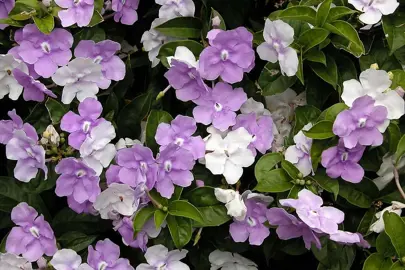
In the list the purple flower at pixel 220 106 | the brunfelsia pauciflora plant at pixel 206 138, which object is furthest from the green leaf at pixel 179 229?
the purple flower at pixel 220 106

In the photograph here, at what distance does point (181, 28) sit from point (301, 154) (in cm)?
43

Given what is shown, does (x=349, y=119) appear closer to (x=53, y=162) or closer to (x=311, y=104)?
(x=311, y=104)

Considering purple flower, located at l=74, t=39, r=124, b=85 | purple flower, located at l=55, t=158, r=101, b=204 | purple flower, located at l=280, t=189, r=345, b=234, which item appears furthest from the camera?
purple flower, located at l=74, t=39, r=124, b=85

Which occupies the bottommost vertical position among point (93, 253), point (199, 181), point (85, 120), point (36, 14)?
point (93, 253)

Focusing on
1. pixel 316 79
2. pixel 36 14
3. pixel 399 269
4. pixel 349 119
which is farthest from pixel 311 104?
pixel 36 14

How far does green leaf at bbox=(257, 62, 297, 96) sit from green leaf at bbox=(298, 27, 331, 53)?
8 centimetres

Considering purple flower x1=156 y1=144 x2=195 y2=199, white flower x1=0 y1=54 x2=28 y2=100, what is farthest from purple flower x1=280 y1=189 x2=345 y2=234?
white flower x1=0 y1=54 x2=28 y2=100

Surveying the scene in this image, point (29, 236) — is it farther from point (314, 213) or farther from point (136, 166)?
point (314, 213)

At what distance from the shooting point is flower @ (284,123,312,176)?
4.54ft

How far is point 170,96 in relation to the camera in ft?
5.20

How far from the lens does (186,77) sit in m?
1.44

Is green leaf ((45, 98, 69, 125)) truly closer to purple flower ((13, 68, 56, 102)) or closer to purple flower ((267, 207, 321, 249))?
purple flower ((13, 68, 56, 102))

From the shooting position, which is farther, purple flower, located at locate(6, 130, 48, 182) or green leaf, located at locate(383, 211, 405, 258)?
purple flower, located at locate(6, 130, 48, 182)

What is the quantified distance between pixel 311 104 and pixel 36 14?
2.21 feet
